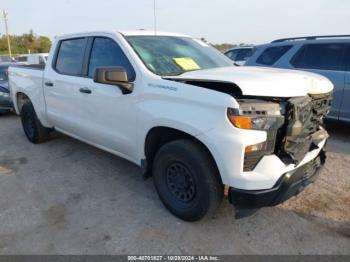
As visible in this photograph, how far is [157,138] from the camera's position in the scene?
10.9 ft

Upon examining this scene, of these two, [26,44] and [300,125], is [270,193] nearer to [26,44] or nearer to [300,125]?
[300,125]

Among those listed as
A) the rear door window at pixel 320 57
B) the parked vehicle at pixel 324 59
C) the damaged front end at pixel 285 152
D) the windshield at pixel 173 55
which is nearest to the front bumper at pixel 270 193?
the damaged front end at pixel 285 152

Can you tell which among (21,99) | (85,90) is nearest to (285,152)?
(85,90)

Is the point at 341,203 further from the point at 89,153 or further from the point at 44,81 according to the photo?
the point at 44,81

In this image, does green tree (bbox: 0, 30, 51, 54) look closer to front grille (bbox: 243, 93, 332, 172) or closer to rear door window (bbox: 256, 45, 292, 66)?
rear door window (bbox: 256, 45, 292, 66)

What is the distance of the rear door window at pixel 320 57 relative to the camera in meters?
5.70

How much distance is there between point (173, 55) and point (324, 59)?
352 cm

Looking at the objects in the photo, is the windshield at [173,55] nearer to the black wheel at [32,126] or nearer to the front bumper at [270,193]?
the front bumper at [270,193]

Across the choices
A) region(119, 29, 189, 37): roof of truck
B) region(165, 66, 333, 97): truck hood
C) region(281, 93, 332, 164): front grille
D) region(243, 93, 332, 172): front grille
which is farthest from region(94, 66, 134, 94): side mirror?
region(281, 93, 332, 164): front grille

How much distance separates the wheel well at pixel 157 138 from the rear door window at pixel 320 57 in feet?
12.8

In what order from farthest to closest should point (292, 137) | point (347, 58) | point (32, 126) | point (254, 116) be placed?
point (32, 126) < point (347, 58) < point (292, 137) < point (254, 116)

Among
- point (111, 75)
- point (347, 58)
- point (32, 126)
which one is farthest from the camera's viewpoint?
point (32, 126)

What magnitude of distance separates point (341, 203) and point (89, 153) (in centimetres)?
364

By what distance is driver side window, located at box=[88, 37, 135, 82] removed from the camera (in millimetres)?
3510
